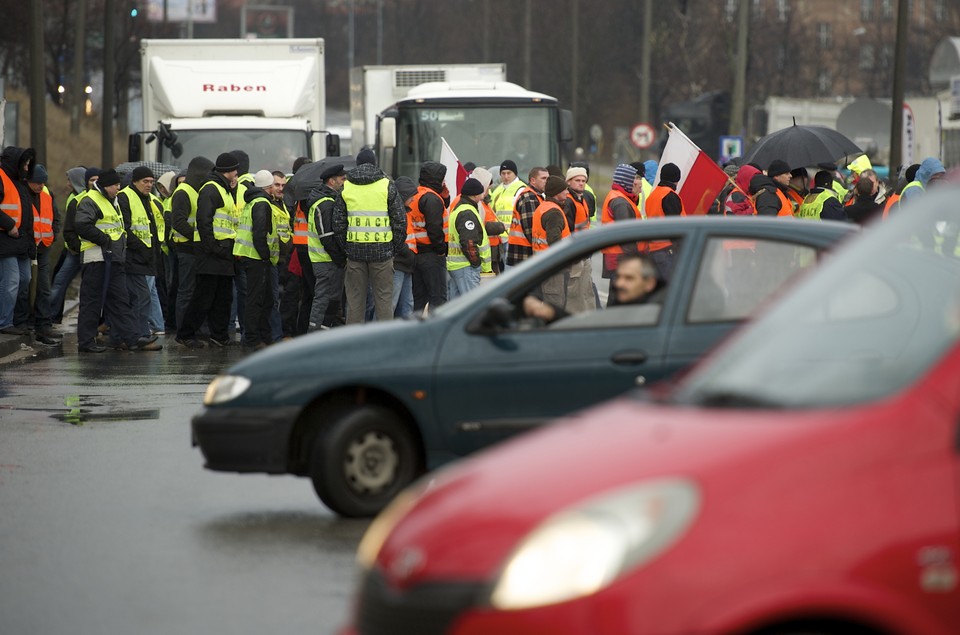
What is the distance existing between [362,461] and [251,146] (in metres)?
14.5

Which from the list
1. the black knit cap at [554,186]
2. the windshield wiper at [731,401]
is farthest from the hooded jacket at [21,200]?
the windshield wiper at [731,401]

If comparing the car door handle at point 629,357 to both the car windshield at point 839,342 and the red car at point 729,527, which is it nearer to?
the car windshield at point 839,342

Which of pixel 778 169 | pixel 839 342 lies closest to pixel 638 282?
pixel 839 342

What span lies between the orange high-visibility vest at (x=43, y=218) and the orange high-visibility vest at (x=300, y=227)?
Answer: 2.57 metres

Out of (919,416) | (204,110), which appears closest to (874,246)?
(919,416)

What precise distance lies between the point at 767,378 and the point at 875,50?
3052 inches

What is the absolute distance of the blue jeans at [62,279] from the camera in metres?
18.8

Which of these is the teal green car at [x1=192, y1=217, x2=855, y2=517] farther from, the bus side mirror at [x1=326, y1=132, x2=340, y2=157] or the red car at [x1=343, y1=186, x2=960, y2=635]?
the bus side mirror at [x1=326, y1=132, x2=340, y2=157]

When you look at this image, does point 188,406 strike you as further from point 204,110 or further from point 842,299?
point 204,110

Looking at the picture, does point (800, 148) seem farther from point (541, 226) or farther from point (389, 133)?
point (389, 133)

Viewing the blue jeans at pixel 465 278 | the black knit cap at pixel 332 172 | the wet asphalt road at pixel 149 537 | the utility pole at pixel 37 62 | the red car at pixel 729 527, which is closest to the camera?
the red car at pixel 729 527

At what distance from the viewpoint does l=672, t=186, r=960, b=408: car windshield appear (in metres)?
4.17

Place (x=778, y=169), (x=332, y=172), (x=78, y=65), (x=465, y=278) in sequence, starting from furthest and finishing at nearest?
(x=78, y=65) < (x=465, y=278) < (x=332, y=172) < (x=778, y=169)

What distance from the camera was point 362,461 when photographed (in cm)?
836
